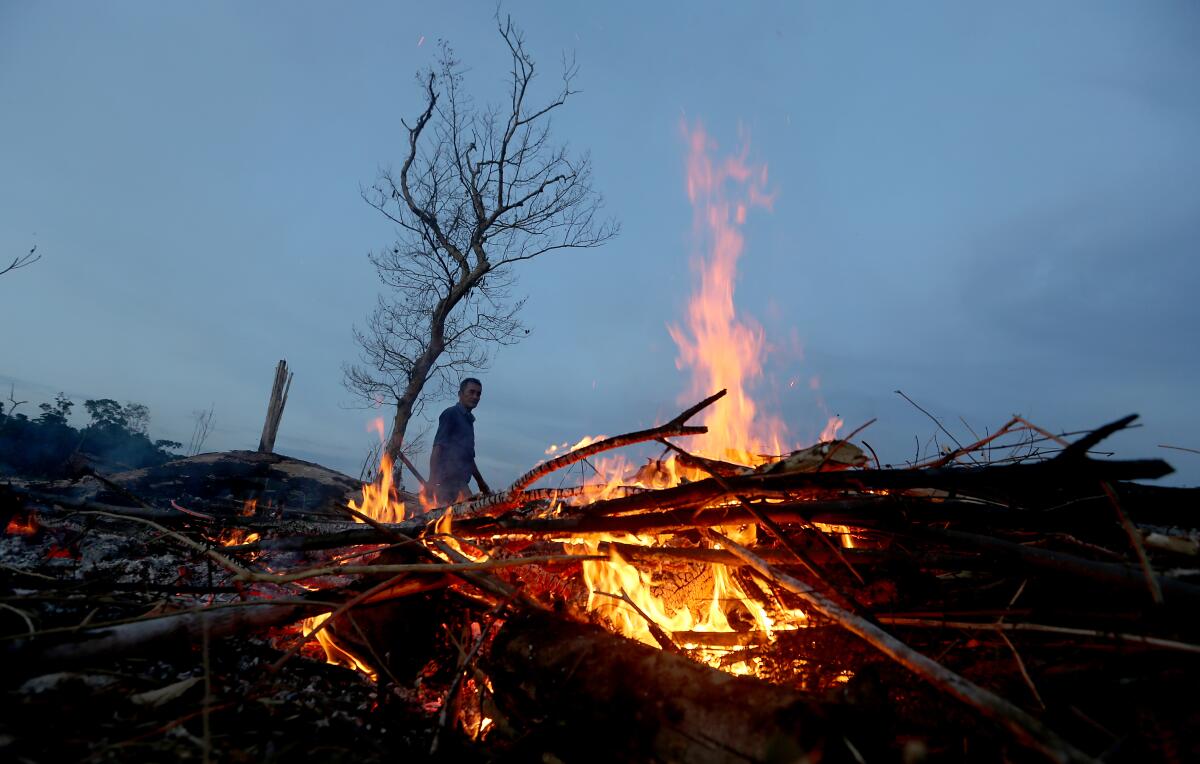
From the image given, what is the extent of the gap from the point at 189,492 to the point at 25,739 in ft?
37.7

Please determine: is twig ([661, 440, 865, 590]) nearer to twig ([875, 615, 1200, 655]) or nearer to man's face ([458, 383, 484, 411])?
Answer: twig ([875, 615, 1200, 655])

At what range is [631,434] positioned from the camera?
2398 millimetres

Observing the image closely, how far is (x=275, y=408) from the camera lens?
14859 millimetres

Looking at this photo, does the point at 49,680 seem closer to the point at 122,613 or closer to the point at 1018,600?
the point at 122,613

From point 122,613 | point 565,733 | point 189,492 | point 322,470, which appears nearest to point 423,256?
point 322,470

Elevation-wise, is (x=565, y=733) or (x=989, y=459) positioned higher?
(x=989, y=459)

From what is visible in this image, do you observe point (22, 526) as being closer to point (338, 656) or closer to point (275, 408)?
point (338, 656)

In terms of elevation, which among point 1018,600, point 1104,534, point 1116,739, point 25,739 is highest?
point 1104,534

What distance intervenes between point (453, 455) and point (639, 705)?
7.69 meters

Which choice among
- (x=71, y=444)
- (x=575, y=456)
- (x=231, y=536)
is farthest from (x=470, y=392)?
(x=71, y=444)

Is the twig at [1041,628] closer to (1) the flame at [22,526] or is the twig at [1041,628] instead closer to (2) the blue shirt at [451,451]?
(1) the flame at [22,526]

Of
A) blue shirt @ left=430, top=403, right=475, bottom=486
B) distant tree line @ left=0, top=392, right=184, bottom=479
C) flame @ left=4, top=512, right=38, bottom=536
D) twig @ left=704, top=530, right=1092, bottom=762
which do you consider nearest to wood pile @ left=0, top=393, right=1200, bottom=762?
twig @ left=704, top=530, right=1092, bottom=762

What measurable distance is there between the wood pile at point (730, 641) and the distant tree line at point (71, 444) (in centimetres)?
1238

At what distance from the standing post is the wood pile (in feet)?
46.0
